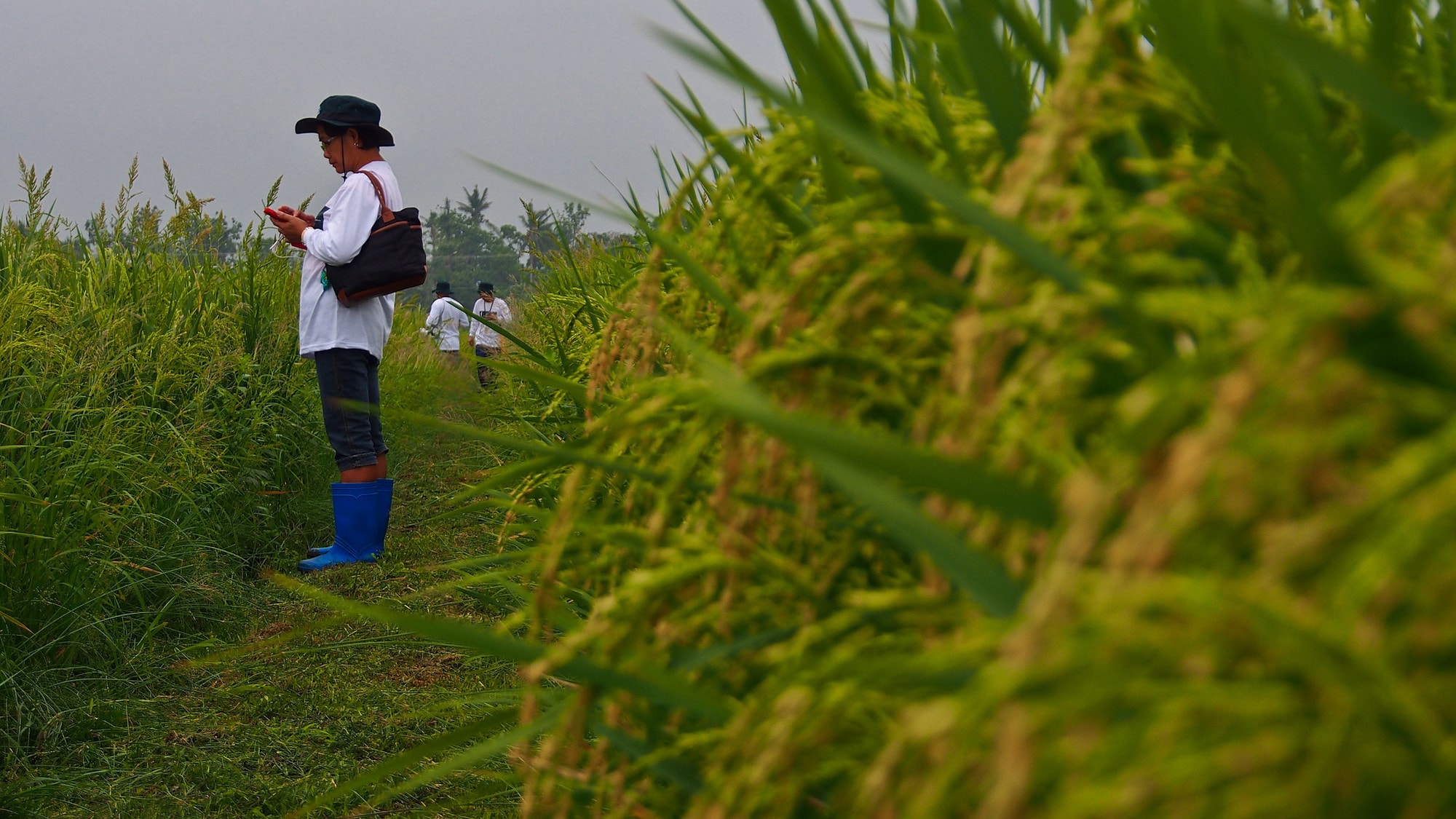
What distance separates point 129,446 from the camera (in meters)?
3.38

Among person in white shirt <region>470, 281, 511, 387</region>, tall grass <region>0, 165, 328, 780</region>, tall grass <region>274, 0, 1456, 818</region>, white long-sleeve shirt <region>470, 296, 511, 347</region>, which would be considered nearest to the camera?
tall grass <region>274, 0, 1456, 818</region>

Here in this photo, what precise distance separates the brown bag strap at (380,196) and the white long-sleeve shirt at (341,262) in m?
0.02

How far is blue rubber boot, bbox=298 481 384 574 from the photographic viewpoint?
185 inches

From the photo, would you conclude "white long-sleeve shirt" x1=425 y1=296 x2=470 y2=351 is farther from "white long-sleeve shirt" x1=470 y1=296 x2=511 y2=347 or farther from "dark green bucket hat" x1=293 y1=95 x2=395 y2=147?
"dark green bucket hat" x1=293 y1=95 x2=395 y2=147

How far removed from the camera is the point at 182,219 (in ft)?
15.2

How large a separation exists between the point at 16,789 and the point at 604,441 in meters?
2.18

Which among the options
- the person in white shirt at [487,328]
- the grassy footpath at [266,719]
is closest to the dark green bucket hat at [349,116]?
the grassy footpath at [266,719]

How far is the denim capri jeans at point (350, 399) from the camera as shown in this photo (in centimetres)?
467

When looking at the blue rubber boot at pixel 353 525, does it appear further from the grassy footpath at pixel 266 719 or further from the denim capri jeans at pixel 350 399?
the grassy footpath at pixel 266 719

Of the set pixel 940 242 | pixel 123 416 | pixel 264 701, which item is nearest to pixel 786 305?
pixel 940 242

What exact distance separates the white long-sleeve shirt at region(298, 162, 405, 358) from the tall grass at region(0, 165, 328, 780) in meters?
0.34

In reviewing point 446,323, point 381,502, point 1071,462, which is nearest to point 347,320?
point 381,502

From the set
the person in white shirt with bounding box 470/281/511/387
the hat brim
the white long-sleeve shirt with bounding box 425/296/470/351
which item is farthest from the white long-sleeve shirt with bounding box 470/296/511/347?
the hat brim

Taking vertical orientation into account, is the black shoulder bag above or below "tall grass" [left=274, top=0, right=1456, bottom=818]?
above
